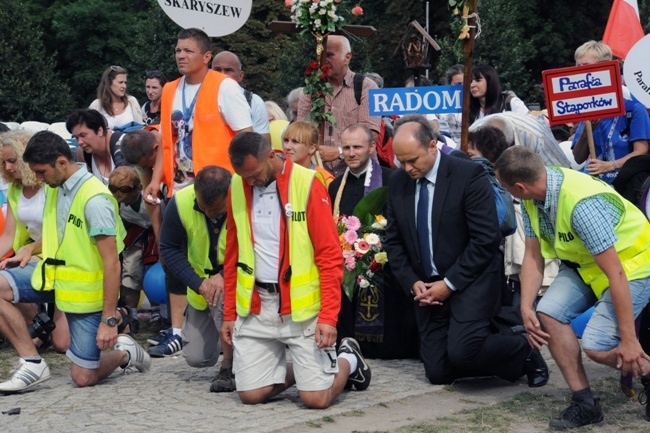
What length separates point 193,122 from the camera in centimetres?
882

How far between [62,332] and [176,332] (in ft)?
3.17

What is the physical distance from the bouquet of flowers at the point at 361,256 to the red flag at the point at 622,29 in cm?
479

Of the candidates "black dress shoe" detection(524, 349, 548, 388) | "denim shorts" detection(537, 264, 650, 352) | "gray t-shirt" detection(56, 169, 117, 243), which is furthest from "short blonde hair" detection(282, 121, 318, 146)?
"denim shorts" detection(537, 264, 650, 352)

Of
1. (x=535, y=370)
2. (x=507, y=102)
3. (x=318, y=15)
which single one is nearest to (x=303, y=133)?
(x=318, y=15)

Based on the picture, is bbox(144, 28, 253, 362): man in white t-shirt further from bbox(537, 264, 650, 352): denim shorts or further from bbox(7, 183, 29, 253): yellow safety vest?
bbox(537, 264, 650, 352): denim shorts

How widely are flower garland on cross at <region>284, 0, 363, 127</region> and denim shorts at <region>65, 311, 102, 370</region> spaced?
294cm

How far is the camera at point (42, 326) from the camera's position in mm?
8852

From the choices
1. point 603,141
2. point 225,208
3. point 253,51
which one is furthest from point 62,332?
point 253,51

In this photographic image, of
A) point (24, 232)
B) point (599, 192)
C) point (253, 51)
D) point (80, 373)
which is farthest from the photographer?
point (253, 51)

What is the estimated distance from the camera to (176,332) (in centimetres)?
894

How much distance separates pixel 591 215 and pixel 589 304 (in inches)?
28.7

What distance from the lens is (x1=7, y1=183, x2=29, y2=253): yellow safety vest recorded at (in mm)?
8812

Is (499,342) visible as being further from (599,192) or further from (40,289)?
(40,289)

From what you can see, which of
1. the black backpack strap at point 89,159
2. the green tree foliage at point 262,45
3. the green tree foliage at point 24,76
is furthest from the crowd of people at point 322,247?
the green tree foliage at point 24,76
